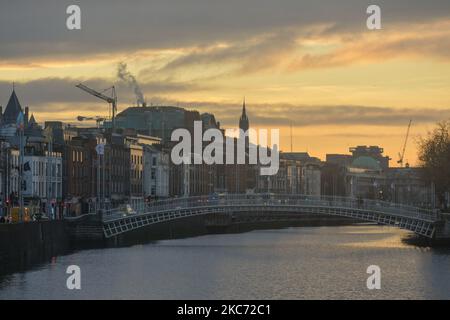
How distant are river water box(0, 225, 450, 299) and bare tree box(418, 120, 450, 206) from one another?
67.5 ft

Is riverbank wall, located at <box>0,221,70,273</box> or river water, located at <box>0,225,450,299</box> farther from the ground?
riverbank wall, located at <box>0,221,70,273</box>

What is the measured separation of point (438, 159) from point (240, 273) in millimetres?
58937

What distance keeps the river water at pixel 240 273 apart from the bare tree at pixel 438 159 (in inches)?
810

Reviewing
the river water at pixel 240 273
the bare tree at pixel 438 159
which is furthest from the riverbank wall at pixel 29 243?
the bare tree at pixel 438 159

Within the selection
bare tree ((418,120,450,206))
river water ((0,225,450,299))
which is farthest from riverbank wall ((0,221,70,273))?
bare tree ((418,120,450,206))

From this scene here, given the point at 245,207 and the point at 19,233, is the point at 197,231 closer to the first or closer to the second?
the point at 245,207

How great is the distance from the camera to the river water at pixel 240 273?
89.6m

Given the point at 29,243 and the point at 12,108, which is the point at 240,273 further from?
the point at 12,108

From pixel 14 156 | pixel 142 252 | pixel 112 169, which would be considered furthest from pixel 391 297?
pixel 112 169

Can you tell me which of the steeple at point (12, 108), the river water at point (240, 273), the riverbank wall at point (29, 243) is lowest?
the river water at point (240, 273)

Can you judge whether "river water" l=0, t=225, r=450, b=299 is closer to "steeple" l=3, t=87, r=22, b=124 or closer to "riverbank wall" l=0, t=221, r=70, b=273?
"riverbank wall" l=0, t=221, r=70, b=273

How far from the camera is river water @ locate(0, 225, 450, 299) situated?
89562mm

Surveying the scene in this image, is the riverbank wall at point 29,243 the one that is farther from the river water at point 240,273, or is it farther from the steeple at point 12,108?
the steeple at point 12,108

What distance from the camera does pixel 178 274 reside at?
10106 centimetres
